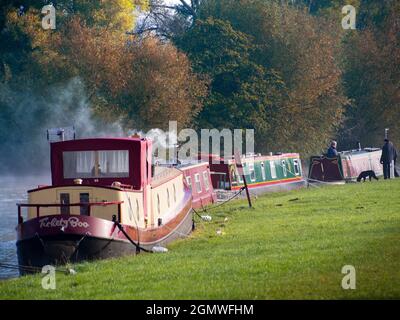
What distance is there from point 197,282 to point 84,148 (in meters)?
8.02

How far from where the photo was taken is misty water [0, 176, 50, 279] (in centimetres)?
2382

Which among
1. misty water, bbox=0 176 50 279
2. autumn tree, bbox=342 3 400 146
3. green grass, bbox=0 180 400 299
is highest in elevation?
autumn tree, bbox=342 3 400 146

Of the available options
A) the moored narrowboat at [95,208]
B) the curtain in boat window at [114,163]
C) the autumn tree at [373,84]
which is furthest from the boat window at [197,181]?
the autumn tree at [373,84]

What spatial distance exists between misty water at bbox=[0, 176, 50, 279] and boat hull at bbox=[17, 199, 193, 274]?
1.23 metres

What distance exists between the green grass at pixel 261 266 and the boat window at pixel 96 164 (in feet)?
7.50

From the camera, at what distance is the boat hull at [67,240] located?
19.4m

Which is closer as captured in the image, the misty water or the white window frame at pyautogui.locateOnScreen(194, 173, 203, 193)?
the misty water

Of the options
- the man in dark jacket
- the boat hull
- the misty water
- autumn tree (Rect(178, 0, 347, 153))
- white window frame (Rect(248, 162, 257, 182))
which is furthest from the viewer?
autumn tree (Rect(178, 0, 347, 153))

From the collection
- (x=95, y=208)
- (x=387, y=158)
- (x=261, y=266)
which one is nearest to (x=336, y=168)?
(x=387, y=158)

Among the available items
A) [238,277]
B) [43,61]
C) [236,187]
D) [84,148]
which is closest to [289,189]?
[236,187]

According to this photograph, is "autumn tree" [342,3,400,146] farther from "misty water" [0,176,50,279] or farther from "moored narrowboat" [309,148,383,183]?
"misty water" [0,176,50,279]

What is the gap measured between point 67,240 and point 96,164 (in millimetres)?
3180

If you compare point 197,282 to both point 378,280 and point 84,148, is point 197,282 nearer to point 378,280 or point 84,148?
point 378,280

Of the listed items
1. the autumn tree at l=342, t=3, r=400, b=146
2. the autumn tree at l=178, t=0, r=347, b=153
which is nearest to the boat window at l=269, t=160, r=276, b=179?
the autumn tree at l=178, t=0, r=347, b=153
